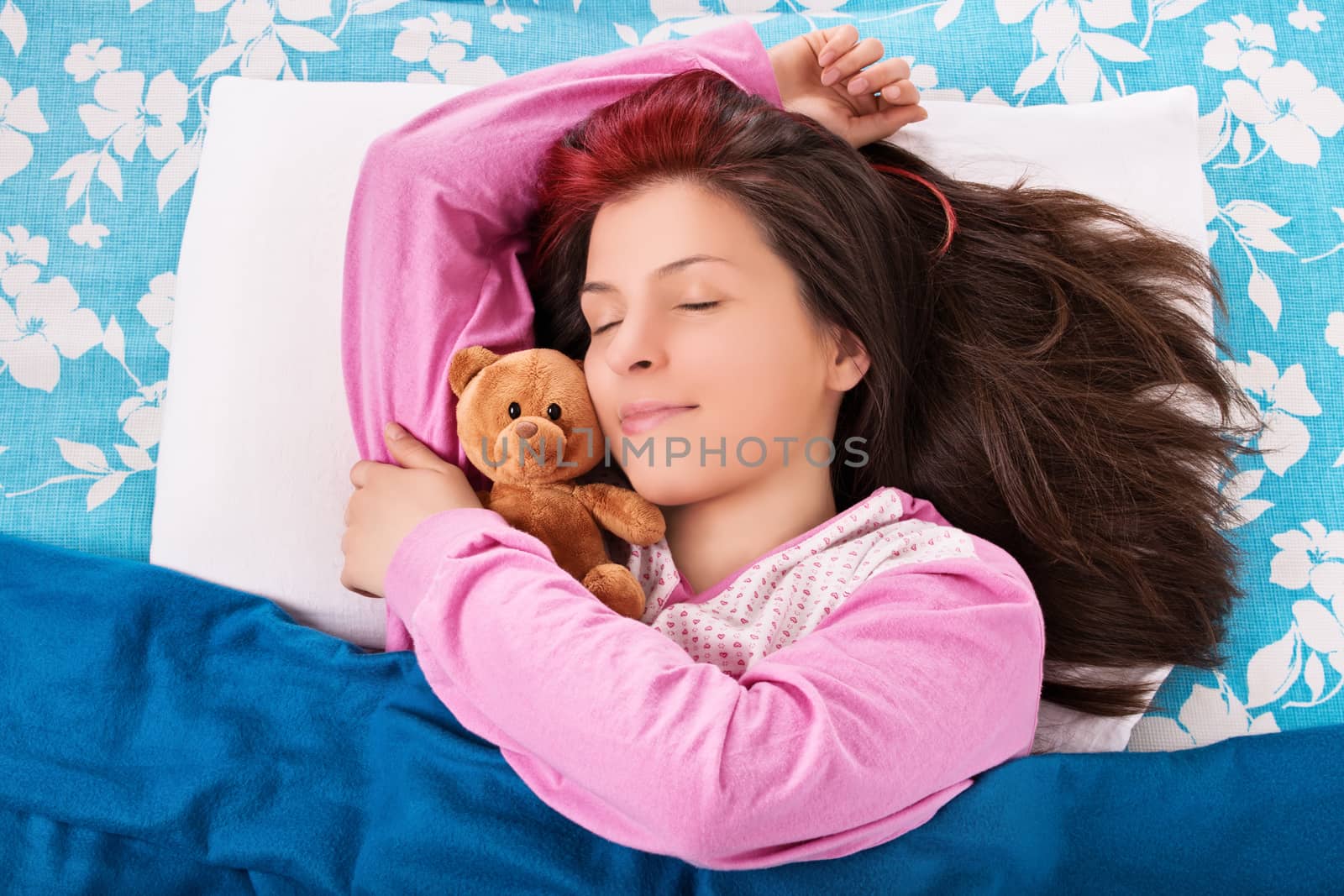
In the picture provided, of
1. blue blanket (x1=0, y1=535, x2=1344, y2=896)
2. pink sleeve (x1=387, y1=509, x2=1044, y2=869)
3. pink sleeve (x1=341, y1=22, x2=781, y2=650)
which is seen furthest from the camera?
pink sleeve (x1=341, y1=22, x2=781, y2=650)

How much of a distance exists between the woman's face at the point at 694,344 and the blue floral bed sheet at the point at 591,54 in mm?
624

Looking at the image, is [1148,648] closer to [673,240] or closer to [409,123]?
[673,240]

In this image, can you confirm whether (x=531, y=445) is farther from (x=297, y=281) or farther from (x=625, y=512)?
(x=297, y=281)

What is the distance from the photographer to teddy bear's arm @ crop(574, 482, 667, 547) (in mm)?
1164

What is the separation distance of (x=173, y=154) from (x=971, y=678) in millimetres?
1369

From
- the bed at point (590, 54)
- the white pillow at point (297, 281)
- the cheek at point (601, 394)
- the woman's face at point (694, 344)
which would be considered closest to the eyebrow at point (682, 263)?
the woman's face at point (694, 344)

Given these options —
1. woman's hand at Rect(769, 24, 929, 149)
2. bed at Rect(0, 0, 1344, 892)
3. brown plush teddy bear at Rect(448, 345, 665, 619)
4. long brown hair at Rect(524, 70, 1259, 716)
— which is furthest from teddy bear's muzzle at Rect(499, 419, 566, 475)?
woman's hand at Rect(769, 24, 929, 149)

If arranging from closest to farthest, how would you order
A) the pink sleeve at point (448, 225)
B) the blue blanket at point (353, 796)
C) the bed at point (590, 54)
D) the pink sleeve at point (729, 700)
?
the pink sleeve at point (729, 700), the blue blanket at point (353, 796), the pink sleeve at point (448, 225), the bed at point (590, 54)

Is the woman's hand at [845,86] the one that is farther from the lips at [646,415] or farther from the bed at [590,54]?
the lips at [646,415]

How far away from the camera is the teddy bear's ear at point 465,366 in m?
1.16

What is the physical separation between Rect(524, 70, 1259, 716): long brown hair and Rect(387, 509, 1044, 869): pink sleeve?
27 cm

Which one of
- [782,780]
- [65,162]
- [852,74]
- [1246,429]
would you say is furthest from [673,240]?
[65,162]

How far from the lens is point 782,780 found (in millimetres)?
900

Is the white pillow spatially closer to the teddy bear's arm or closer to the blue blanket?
the blue blanket
